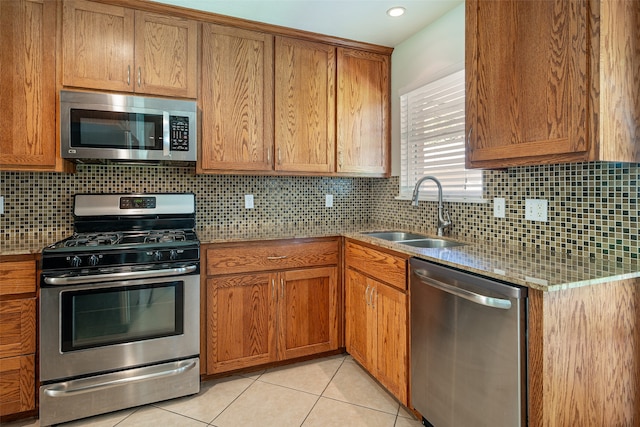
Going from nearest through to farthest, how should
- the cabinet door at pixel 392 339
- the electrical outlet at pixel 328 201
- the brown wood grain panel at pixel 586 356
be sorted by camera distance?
the brown wood grain panel at pixel 586 356, the cabinet door at pixel 392 339, the electrical outlet at pixel 328 201

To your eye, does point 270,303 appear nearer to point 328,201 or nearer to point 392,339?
point 392,339

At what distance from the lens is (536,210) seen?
73.1 inches

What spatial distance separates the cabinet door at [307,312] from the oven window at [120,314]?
69 centimetres

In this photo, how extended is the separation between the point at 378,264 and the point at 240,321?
3.24ft

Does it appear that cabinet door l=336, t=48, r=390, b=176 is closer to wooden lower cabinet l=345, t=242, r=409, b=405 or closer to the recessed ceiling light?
the recessed ceiling light

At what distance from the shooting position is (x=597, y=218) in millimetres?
1598

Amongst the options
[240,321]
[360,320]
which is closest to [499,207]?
[360,320]

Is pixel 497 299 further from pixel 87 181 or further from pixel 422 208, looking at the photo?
pixel 87 181

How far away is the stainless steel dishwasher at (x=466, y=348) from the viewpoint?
1.29m

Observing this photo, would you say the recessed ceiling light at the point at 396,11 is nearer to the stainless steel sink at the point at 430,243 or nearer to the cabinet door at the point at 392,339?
the stainless steel sink at the point at 430,243

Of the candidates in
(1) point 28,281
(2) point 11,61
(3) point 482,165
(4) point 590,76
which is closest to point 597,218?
(3) point 482,165

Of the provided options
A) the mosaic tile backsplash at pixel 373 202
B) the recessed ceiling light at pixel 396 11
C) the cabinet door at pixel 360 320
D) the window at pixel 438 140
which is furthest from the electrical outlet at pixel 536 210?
the recessed ceiling light at pixel 396 11

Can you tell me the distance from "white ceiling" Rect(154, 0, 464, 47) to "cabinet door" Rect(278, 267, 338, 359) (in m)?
1.75

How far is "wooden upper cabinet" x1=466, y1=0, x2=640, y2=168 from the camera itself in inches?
51.5
